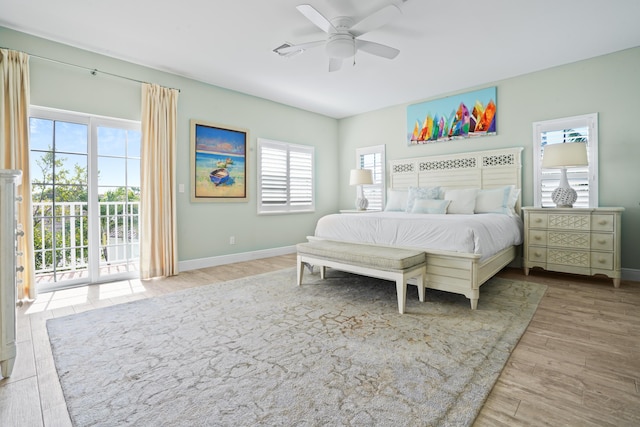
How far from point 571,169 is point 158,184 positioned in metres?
5.35

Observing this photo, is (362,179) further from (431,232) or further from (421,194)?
(431,232)

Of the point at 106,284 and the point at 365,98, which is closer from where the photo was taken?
the point at 106,284

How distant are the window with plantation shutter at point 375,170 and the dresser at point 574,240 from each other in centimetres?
253

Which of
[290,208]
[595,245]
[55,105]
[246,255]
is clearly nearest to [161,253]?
[246,255]

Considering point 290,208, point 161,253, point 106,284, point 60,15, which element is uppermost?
point 60,15

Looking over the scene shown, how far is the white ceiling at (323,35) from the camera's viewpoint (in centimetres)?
275

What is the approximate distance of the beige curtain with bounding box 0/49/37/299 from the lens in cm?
294

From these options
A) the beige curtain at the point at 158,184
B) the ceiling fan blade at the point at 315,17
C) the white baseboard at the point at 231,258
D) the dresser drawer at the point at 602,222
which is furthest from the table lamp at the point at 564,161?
the beige curtain at the point at 158,184

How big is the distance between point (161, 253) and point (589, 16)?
17.5 ft

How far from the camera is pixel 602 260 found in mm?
3422

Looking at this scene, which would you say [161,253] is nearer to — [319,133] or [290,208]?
[290,208]

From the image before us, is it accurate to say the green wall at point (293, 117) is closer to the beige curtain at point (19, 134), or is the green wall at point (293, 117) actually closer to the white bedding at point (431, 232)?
the beige curtain at point (19, 134)

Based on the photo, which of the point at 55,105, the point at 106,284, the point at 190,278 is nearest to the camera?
the point at 55,105

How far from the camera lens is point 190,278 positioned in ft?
12.8
